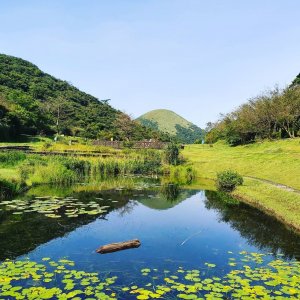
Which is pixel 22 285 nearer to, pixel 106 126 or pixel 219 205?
pixel 219 205

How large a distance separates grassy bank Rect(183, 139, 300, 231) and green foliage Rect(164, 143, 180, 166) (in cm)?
254

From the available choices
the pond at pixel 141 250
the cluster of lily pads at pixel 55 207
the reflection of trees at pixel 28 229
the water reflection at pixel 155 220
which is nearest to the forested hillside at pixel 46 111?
the water reflection at pixel 155 220

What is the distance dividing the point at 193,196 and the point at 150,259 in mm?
15485

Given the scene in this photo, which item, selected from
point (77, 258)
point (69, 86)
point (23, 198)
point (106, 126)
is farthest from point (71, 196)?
point (69, 86)

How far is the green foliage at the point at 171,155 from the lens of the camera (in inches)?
1668

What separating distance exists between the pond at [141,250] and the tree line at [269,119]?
117 ft

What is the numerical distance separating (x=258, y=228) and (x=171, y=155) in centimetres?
2602

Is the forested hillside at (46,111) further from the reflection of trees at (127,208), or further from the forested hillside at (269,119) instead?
the reflection of trees at (127,208)

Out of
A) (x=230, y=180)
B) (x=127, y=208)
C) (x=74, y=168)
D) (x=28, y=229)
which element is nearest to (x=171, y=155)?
(x=74, y=168)

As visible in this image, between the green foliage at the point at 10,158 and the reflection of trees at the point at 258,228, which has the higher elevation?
the green foliage at the point at 10,158

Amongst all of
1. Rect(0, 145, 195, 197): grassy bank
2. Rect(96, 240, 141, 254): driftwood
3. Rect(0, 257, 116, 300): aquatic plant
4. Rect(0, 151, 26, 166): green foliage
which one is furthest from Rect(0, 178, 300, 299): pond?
Rect(0, 151, 26, 166): green foliage

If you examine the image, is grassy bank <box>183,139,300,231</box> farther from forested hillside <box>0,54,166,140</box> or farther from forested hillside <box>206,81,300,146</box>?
forested hillside <box>0,54,166,140</box>

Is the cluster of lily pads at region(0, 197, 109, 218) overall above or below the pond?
above

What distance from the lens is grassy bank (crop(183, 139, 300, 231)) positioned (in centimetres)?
1959
